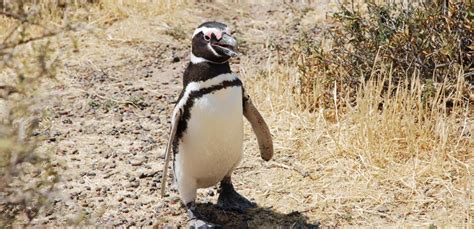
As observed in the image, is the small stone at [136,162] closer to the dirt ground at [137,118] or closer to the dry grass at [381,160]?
the dirt ground at [137,118]

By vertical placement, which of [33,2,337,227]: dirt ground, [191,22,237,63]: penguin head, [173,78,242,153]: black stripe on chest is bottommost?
[33,2,337,227]: dirt ground

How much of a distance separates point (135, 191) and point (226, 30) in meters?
1.30

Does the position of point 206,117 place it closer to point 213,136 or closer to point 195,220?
point 213,136

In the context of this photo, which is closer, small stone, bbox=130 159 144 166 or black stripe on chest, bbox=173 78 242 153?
black stripe on chest, bbox=173 78 242 153

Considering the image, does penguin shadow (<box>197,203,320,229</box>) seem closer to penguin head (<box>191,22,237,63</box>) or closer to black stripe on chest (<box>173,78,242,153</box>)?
black stripe on chest (<box>173,78,242,153</box>)

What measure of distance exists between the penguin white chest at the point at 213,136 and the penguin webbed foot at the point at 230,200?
0.19 metres

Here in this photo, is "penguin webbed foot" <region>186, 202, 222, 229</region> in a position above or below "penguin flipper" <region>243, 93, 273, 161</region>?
below

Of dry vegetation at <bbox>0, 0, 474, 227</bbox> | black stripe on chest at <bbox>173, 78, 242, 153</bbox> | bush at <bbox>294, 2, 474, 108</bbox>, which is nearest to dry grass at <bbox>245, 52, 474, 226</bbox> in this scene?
dry vegetation at <bbox>0, 0, 474, 227</bbox>

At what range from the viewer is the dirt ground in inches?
185

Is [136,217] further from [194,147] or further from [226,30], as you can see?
[226,30]

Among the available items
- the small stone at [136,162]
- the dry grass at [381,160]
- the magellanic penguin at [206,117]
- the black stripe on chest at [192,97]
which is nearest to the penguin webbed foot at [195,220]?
the magellanic penguin at [206,117]

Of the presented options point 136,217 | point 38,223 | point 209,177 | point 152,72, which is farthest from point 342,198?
point 152,72

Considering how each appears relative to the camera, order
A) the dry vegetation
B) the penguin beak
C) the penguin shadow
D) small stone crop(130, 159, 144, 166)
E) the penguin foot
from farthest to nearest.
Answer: small stone crop(130, 159, 144, 166), the dry vegetation, the penguin shadow, the penguin foot, the penguin beak

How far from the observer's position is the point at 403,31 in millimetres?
5512
